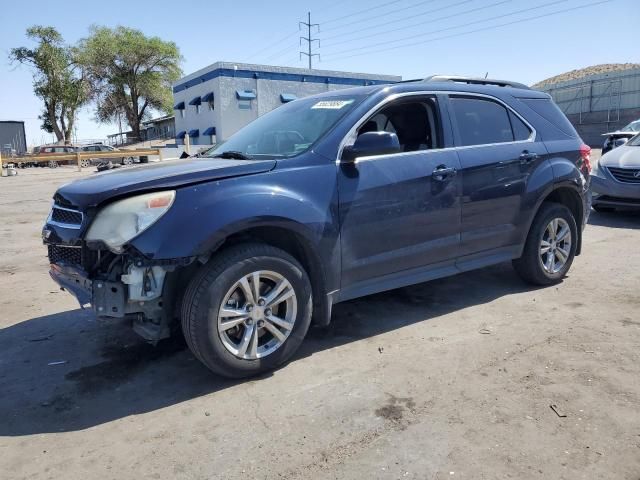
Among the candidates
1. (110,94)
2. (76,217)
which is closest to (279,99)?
(110,94)

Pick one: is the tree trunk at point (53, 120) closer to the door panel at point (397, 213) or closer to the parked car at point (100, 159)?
the parked car at point (100, 159)

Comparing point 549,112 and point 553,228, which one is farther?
point 549,112

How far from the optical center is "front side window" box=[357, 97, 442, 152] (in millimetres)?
Result: 4371

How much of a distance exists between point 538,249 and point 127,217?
3764 mm

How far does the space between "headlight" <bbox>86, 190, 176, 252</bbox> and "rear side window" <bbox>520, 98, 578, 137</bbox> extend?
3712mm

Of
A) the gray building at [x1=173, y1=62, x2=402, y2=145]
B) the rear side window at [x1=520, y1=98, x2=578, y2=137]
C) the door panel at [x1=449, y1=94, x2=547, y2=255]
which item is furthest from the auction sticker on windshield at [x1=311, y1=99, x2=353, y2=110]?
the gray building at [x1=173, y1=62, x2=402, y2=145]

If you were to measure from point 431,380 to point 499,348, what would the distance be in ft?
2.50

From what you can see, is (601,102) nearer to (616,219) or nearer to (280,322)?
(616,219)

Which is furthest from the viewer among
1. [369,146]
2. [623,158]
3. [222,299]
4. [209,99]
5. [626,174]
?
[209,99]

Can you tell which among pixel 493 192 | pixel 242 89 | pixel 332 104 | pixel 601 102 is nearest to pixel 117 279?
pixel 332 104

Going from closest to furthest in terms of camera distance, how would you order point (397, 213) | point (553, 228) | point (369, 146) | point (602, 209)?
point (369, 146) → point (397, 213) → point (553, 228) → point (602, 209)

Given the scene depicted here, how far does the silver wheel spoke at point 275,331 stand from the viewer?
3.45 metres

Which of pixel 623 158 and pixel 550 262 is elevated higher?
pixel 623 158

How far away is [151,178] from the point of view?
3.29 metres
